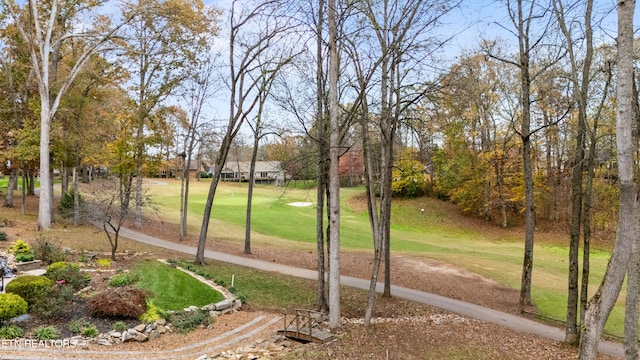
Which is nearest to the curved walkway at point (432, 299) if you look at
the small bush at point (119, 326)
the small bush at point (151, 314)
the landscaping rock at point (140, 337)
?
the small bush at point (151, 314)

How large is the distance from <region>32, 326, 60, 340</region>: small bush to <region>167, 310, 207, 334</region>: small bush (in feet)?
8.08

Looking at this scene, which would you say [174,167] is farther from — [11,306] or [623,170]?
[623,170]

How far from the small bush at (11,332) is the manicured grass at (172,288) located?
295 centimetres

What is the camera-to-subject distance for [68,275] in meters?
11.1

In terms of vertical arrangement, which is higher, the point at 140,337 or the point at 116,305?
the point at 116,305

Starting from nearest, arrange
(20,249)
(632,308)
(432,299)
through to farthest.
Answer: (632,308) → (20,249) → (432,299)

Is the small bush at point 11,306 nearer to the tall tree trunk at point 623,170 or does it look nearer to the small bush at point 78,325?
the small bush at point 78,325

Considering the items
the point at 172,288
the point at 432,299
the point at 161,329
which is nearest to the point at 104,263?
the point at 172,288

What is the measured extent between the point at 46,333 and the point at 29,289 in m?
1.89

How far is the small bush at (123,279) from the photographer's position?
11188mm

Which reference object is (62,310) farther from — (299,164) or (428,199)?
(428,199)

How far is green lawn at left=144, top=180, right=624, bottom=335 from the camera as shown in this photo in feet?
61.0

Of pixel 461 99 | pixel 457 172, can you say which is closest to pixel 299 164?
pixel 461 99

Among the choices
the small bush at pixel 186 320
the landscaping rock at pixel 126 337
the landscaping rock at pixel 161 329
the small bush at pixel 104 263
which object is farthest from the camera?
the small bush at pixel 104 263
